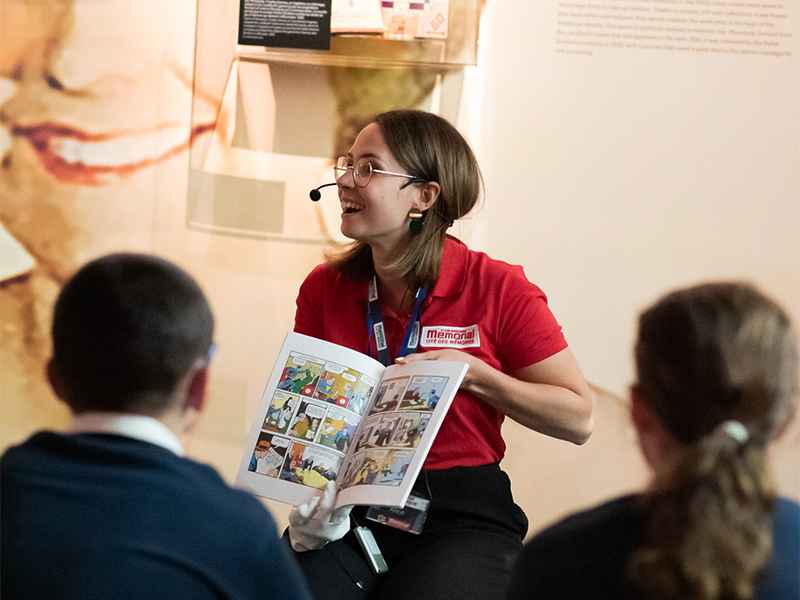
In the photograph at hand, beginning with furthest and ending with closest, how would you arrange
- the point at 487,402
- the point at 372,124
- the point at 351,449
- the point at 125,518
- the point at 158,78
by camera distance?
1. the point at 158,78
2. the point at 372,124
3. the point at 487,402
4. the point at 351,449
5. the point at 125,518

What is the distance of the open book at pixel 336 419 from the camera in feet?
4.72

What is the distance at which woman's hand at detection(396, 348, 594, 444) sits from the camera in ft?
5.24

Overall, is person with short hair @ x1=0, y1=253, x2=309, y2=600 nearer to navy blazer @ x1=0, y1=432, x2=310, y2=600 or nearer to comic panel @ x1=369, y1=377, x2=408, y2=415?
navy blazer @ x1=0, y1=432, x2=310, y2=600

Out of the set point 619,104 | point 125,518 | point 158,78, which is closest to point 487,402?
point 125,518

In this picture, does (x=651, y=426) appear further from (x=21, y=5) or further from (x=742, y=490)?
(x=21, y=5)

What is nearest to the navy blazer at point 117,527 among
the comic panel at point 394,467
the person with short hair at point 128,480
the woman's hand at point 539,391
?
the person with short hair at point 128,480

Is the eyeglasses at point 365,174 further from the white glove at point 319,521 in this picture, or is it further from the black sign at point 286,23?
the black sign at point 286,23

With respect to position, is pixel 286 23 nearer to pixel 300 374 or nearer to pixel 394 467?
pixel 300 374

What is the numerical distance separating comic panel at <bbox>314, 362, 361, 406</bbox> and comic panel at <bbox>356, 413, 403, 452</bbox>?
70 mm

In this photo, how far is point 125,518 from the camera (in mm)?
816

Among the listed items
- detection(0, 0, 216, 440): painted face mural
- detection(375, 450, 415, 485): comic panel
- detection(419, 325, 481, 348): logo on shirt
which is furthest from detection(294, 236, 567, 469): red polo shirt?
detection(0, 0, 216, 440): painted face mural

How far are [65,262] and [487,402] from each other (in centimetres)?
201

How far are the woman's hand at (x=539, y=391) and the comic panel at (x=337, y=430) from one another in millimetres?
162

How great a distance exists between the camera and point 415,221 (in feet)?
6.08
